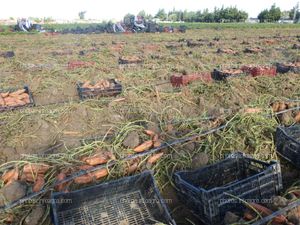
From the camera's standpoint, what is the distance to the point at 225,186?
3.25m

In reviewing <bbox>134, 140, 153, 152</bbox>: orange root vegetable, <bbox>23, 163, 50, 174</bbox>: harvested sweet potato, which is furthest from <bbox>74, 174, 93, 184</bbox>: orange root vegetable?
<bbox>134, 140, 153, 152</bbox>: orange root vegetable

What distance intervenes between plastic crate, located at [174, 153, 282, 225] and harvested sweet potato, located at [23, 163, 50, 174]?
1.64 meters

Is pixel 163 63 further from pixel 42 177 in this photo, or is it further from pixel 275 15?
pixel 275 15

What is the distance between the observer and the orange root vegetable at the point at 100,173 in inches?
143

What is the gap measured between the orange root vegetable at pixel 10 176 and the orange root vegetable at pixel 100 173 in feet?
3.16

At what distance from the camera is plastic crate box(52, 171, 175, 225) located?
3.10 metres

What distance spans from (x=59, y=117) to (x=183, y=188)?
2.99m

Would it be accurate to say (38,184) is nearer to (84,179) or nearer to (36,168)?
(36,168)

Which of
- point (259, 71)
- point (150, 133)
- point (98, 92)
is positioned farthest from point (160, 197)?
A: point (259, 71)

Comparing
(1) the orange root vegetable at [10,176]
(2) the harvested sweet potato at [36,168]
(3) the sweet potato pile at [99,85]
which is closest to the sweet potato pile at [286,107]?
(3) the sweet potato pile at [99,85]

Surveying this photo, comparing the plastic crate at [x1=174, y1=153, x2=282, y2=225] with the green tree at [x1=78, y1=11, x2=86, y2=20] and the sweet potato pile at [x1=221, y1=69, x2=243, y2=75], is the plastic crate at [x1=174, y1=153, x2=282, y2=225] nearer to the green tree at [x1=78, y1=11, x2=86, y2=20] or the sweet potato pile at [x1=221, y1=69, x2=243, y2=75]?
the sweet potato pile at [x1=221, y1=69, x2=243, y2=75]

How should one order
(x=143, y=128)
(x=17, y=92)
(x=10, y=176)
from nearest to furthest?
(x=10, y=176), (x=143, y=128), (x=17, y=92)

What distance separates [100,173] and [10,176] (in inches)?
43.4

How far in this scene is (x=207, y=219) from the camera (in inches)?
117
